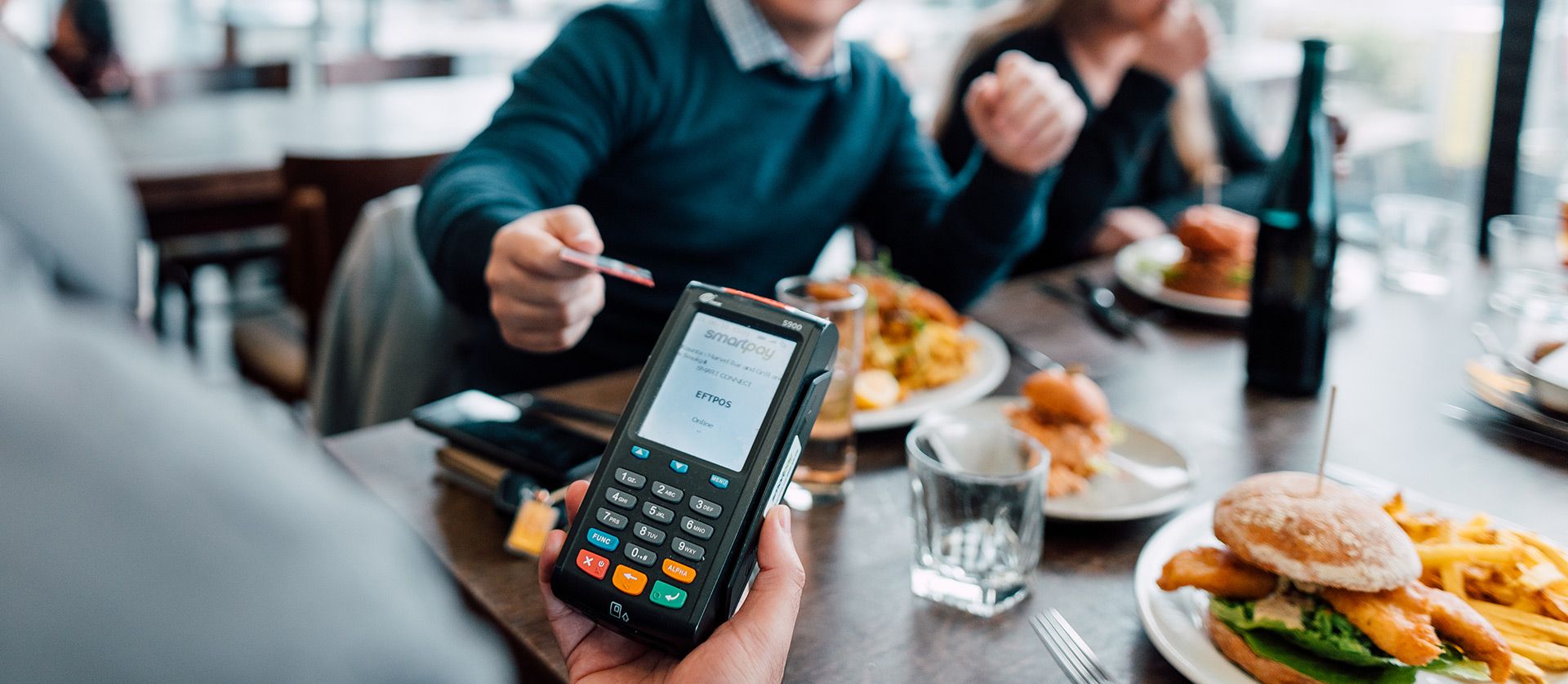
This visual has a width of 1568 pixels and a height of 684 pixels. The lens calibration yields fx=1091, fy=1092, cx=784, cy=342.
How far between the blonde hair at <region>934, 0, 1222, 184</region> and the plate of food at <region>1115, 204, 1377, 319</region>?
2.06 feet

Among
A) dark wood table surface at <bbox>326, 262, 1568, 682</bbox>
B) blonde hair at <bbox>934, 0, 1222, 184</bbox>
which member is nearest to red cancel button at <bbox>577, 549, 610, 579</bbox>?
dark wood table surface at <bbox>326, 262, 1568, 682</bbox>

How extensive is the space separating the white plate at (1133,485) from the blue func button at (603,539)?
39cm

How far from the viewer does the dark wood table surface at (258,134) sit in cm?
→ 229

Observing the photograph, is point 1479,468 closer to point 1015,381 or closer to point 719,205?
point 1015,381

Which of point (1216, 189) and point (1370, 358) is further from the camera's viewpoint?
point (1216, 189)

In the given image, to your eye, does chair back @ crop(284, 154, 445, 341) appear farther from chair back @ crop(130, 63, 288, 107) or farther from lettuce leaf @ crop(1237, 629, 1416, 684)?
chair back @ crop(130, 63, 288, 107)

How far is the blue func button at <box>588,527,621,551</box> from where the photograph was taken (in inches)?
26.8

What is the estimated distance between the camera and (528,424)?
1.04 meters

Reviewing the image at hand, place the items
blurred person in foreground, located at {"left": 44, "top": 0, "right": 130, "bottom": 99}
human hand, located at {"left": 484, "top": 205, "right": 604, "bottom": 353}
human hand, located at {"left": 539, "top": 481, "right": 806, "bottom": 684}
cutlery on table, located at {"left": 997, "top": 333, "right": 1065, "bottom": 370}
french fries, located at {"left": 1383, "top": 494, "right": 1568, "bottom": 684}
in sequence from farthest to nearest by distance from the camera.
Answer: blurred person in foreground, located at {"left": 44, "top": 0, "right": 130, "bottom": 99}, cutlery on table, located at {"left": 997, "top": 333, "right": 1065, "bottom": 370}, human hand, located at {"left": 484, "top": 205, "right": 604, "bottom": 353}, french fries, located at {"left": 1383, "top": 494, "right": 1568, "bottom": 684}, human hand, located at {"left": 539, "top": 481, "right": 806, "bottom": 684}

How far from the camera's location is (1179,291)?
159cm

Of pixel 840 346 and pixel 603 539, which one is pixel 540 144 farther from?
pixel 603 539

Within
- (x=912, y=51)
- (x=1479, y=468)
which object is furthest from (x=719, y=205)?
(x=912, y=51)

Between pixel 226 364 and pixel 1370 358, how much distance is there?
329cm

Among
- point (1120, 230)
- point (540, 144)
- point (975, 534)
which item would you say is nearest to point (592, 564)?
point (975, 534)
